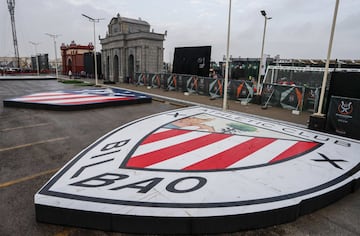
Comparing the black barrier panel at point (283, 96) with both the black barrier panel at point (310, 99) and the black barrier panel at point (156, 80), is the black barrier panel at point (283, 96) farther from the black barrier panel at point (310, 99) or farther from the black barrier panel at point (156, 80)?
the black barrier panel at point (156, 80)

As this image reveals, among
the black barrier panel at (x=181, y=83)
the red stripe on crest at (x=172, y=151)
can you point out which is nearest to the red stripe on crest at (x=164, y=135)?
the red stripe on crest at (x=172, y=151)

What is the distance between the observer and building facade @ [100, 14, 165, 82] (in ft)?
97.9

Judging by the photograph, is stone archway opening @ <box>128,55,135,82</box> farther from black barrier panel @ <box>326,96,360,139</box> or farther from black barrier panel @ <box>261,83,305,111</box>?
black barrier panel @ <box>326,96,360,139</box>

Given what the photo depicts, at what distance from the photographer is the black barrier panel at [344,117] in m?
8.15

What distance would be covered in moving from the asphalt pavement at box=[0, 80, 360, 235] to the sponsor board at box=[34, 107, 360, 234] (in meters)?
0.18

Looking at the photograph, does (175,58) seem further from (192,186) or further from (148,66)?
(192,186)

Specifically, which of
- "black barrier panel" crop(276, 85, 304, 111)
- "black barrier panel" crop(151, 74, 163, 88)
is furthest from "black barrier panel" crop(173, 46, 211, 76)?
"black barrier panel" crop(276, 85, 304, 111)

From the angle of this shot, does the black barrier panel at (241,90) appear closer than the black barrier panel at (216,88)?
Yes

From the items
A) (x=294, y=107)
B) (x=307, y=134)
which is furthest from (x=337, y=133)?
(x=294, y=107)

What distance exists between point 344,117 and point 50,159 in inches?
399

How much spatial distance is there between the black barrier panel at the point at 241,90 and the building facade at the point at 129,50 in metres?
16.3

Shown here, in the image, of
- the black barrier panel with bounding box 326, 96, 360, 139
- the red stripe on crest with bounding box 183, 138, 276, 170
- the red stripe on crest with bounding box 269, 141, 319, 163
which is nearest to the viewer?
the red stripe on crest with bounding box 183, 138, 276, 170

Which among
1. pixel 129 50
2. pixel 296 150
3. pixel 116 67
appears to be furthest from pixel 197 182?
pixel 116 67

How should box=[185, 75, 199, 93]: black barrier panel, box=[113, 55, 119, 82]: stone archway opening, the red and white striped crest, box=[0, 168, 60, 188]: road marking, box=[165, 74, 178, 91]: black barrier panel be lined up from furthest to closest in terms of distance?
box=[113, 55, 119, 82]: stone archway opening, box=[165, 74, 178, 91]: black barrier panel, box=[185, 75, 199, 93]: black barrier panel, the red and white striped crest, box=[0, 168, 60, 188]: road marking
